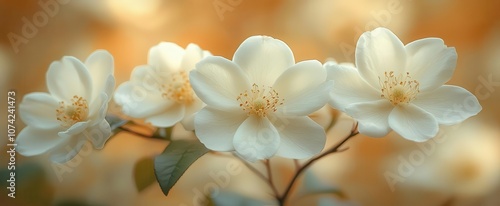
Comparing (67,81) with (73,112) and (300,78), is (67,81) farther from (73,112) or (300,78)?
(300,78)

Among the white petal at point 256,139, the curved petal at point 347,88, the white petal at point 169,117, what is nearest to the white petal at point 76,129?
the white petal at point 169,117

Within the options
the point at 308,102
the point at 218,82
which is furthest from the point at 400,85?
the point at 218,82

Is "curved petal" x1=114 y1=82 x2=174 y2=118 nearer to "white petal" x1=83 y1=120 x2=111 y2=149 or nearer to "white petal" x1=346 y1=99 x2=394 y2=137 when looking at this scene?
"white petal" x1=83 y1=120 x2=111 y2=149

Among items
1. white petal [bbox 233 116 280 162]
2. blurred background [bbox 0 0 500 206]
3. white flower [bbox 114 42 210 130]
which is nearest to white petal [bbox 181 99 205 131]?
white flower [bbox 114 42 210 130]

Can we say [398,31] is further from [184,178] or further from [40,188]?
[40,188]

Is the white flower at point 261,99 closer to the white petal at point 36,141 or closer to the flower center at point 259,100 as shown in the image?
the flower center at point 259,100

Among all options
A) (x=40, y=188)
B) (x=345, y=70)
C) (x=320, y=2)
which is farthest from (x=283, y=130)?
(x=320, y=2)
